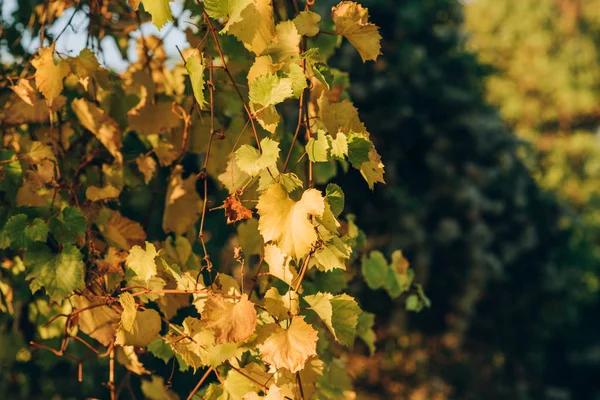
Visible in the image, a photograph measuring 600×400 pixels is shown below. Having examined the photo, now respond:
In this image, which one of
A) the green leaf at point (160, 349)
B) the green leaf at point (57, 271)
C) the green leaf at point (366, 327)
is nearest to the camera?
the green leaf at point (57, 271)

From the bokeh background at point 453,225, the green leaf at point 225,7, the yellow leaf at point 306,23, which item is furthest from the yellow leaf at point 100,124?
the bokeh background at point 453,225

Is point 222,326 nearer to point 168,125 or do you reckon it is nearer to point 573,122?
point 168,125

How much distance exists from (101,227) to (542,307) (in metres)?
5.19

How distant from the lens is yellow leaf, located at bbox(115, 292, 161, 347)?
1179 mm

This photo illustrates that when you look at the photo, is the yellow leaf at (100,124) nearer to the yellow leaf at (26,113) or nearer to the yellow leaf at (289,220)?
the yellow leaf at (26,113)

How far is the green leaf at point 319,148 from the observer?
106 centimetres

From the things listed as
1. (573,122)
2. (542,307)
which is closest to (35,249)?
(542,307)

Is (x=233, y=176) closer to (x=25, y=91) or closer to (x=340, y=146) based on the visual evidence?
(x=340, y=146)

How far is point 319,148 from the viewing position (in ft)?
3.48

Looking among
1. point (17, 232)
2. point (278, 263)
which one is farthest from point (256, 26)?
point (17, 232)

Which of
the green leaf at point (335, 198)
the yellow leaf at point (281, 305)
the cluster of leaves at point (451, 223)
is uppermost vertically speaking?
the cluster of leaves at point (451, 223)

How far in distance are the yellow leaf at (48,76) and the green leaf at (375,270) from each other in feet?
2.87

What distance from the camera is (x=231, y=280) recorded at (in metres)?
1.19

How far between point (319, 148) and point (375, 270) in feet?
2.33
